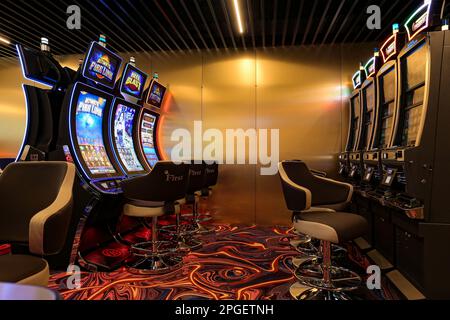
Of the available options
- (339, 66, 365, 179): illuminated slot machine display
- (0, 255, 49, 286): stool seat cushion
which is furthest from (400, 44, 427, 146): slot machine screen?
(0, 255, 49, 286): stool seat cushion

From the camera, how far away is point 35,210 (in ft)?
5.19

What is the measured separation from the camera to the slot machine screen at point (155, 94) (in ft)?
13.6

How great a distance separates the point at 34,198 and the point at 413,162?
2.31 m

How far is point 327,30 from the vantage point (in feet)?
13.2

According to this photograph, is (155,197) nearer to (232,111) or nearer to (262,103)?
(232,111)

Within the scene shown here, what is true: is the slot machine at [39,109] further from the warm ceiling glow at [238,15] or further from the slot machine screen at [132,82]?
the warm ceiling glow at [238,15]

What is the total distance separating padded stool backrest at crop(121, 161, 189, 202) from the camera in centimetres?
244

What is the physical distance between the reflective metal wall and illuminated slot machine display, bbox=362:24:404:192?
136 centimetres

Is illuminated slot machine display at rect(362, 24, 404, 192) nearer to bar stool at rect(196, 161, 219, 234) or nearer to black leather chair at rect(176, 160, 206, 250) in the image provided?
black leather chair at rect(176, 160, 206, 250)

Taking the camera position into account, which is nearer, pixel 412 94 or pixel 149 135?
pixel 412 94

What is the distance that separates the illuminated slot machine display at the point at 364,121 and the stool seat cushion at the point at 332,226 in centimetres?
138

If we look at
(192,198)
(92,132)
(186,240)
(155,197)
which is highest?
(92,132)

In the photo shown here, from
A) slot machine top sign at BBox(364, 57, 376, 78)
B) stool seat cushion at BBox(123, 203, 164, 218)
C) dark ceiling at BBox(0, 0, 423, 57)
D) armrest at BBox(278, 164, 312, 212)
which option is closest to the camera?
armrest at BBox(278, 164, 312, 212)

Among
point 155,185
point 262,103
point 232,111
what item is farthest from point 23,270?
point 262,103
